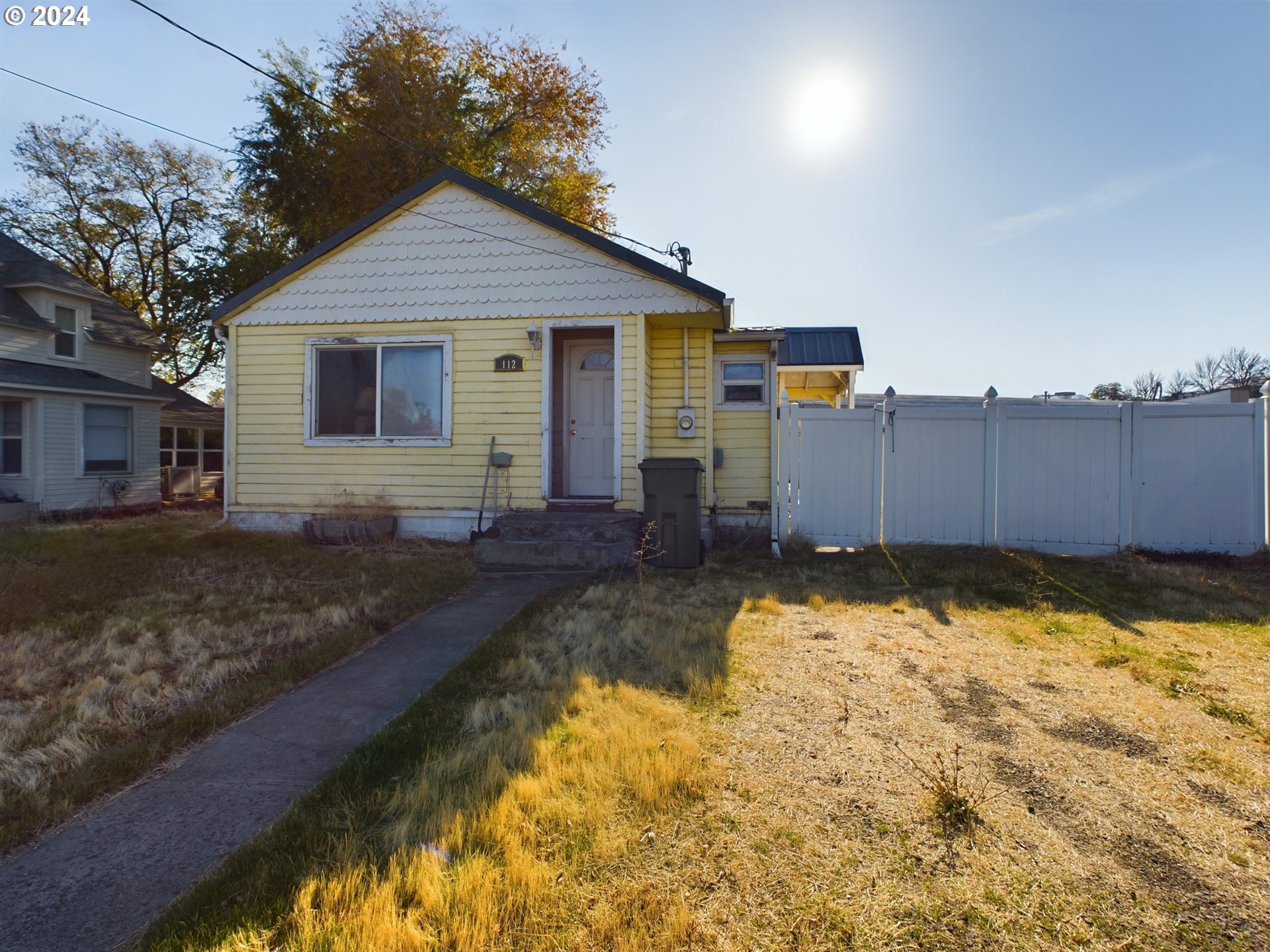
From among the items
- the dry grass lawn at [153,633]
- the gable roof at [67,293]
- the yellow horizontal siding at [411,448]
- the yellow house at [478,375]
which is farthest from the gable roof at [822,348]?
the gable roof at [67,293]

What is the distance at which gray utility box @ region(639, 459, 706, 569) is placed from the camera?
26.1 ft

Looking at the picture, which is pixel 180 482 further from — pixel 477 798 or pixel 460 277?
pixel 477 798

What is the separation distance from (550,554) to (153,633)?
12.7ft

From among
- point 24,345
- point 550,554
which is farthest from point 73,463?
point 550,554

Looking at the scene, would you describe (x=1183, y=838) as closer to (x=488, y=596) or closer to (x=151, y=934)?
(x=151, y=934)

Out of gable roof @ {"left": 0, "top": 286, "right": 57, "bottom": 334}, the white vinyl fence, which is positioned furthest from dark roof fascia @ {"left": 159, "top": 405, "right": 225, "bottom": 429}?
the white vinyl fence

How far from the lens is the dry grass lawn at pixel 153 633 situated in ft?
10.5

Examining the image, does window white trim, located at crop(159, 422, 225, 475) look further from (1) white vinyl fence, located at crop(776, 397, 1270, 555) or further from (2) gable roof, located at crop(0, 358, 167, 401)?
(1) white vinyl fence, located at crop(776, 397, 1270, 555)

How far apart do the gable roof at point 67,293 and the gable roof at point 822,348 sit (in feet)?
53.9

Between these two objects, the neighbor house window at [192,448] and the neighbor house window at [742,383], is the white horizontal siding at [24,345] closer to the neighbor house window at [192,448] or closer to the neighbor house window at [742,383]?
the neighbor house window at [192,448]

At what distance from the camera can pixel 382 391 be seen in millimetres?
9961

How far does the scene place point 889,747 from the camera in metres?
3.18

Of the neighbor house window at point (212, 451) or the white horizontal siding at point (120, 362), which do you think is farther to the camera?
the neighbor house window at point (212, 451)

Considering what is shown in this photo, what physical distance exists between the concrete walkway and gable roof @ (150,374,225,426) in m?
18.3
